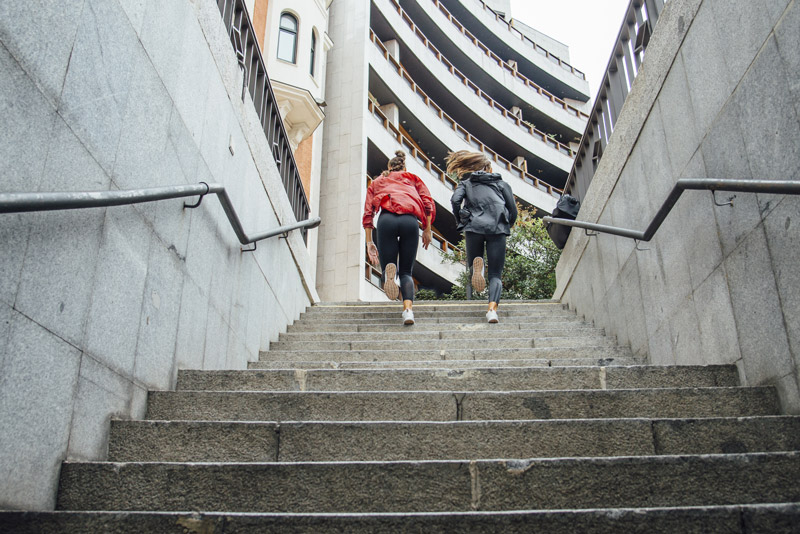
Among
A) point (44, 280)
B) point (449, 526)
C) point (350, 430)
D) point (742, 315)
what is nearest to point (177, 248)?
point (44, 280)

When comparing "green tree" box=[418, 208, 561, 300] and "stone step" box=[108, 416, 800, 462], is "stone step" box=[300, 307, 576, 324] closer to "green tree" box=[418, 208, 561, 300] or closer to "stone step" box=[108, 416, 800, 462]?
"stone step" box=[108, 416, 800, 462]

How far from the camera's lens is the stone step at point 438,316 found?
23.0 feet

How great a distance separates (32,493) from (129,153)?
164cm

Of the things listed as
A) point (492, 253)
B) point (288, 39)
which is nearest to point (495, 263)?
point (492, 253)

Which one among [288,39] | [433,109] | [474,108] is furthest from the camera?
[474,108]

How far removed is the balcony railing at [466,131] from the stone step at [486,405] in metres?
19.4

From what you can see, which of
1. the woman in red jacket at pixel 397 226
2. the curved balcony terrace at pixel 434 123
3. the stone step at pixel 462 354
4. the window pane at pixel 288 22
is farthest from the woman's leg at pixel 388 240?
the curved balcony terrace at pixel 434 123

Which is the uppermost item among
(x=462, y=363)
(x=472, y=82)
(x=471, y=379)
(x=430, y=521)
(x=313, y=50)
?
(x=472, y=82)

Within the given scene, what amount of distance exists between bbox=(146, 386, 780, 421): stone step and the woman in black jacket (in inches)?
122

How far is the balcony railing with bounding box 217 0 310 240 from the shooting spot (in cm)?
561

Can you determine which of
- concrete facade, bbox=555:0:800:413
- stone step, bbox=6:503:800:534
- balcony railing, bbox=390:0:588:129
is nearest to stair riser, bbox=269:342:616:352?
concrete facade, bbox=555:0:800:413

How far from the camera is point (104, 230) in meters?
2.96

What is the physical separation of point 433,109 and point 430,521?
23.0 m

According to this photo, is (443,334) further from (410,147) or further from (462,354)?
(410,147)
